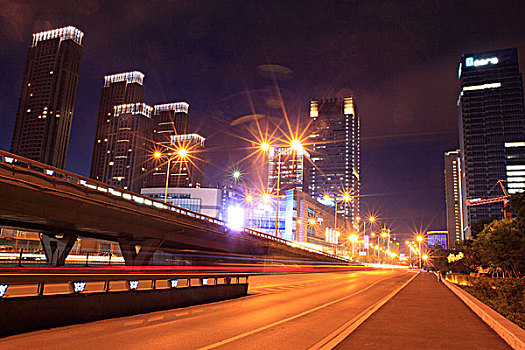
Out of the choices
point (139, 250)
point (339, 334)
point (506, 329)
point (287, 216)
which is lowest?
point (339, 334)

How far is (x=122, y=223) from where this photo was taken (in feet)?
119

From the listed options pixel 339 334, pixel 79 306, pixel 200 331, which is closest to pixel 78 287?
pixel 79 306

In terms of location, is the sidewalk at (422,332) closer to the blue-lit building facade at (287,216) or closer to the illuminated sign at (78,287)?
the illuminated sign at (78,287)

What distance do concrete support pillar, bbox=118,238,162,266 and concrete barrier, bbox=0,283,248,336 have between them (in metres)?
28.2

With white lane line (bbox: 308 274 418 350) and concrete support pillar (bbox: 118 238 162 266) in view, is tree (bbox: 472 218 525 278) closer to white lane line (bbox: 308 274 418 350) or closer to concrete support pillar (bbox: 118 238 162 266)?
white lane line (bbox: 308 274 418 350)

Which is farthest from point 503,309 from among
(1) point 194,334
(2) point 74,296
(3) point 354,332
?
(2) point 74,296

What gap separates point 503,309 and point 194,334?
10.2 meters

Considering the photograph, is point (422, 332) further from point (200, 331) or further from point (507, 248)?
point (507, 248)

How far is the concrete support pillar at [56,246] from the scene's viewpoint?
120 ft

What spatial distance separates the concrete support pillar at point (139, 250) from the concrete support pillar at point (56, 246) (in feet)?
16.0

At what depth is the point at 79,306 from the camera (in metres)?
9.88

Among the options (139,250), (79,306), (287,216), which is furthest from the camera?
(287,216)

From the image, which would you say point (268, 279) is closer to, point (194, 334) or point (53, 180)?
point (53, 180)

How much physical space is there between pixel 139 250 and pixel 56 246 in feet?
25.5
